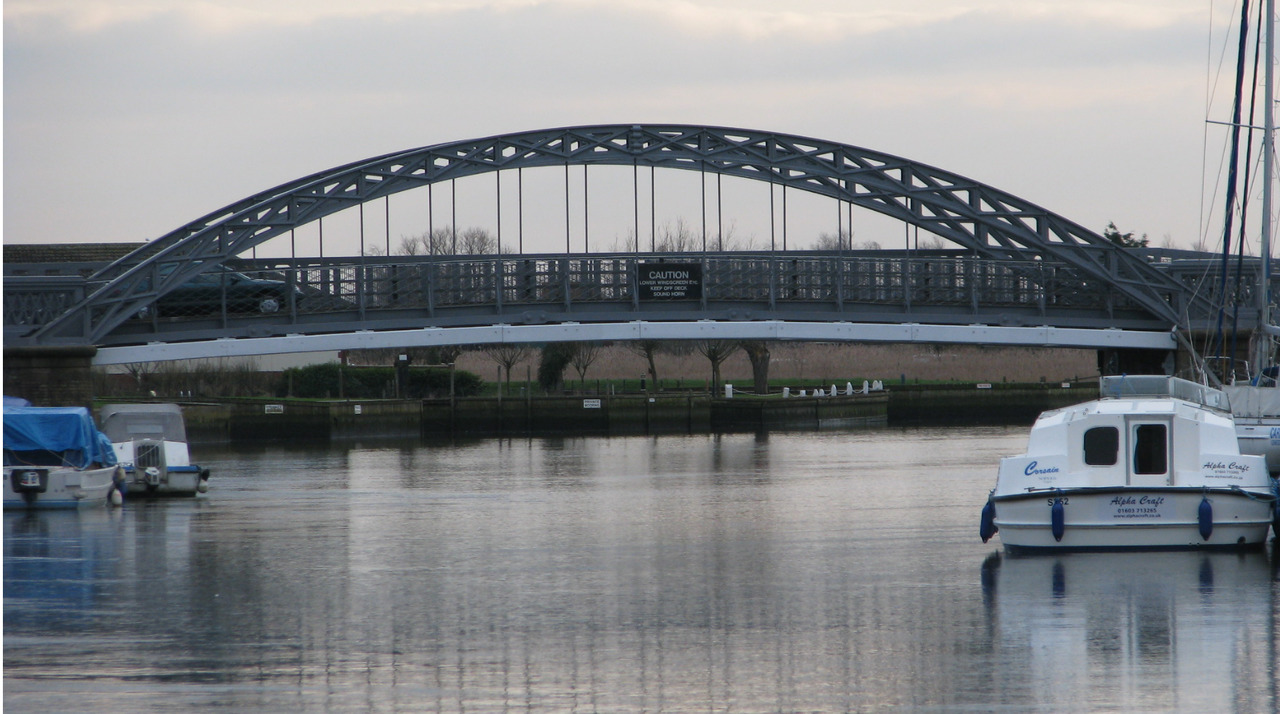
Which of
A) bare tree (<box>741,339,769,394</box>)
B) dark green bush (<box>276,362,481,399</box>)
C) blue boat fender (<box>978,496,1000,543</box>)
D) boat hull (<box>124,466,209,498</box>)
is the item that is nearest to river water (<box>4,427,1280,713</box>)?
blue boat fender (<box>978,496,1000,543</box>)

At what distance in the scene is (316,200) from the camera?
1785 inches

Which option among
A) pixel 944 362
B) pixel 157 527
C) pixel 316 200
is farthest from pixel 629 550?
pixel 944 362

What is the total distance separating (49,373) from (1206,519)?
3327 cm

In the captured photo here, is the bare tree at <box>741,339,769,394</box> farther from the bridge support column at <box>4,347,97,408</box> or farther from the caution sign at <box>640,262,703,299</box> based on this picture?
the bridge support column at <box>4,347,97,408</box>

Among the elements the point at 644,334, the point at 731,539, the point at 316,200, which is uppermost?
the point at 316,200

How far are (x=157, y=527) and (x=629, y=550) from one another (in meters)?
9.54

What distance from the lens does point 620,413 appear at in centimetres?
6538

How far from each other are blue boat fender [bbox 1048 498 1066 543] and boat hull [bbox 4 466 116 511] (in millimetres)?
19141

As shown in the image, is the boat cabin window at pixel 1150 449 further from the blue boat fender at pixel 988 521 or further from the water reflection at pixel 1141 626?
the blue boat fender at pixel 988 521

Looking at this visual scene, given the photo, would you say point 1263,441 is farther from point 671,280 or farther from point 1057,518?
point 671,280

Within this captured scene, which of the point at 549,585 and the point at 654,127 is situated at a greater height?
the point at 654,127

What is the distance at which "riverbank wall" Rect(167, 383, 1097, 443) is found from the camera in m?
59.2

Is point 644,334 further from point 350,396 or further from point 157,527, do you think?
point 350,396

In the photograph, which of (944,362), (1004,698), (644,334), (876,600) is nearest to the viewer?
(1004,698)
